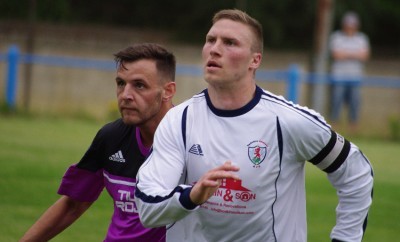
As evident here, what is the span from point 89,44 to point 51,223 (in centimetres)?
1843

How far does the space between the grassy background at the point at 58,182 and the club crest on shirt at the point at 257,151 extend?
14.4 ft

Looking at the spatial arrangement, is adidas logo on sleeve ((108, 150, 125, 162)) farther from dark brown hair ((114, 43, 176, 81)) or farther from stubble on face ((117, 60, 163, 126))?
dark brown hair ((114, 43, 176, 81))

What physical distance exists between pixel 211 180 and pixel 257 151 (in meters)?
0.57

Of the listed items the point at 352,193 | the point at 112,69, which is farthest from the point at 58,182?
the point at 112,69

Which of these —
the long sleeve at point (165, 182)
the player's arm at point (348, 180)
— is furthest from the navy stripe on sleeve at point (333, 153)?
the long sleeve at point (165, 182)

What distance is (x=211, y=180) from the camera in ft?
14.6

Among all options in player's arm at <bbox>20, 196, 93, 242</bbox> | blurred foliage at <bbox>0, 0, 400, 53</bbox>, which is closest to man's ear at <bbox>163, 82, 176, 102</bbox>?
player's arm at <bbox>20, 196, 93, 242</bbox>

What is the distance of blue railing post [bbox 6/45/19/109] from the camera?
1917 centimetres

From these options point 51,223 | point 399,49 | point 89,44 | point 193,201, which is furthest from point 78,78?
point 193,201

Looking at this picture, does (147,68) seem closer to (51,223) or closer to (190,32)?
(51,223)

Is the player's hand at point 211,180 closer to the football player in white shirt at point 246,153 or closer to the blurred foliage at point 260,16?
the football player in white shirt at point 246,153

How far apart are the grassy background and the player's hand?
463cm

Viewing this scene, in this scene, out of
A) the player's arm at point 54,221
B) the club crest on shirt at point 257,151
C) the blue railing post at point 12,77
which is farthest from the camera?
the blue railing post at point 12,77

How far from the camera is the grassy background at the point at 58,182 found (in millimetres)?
9930
